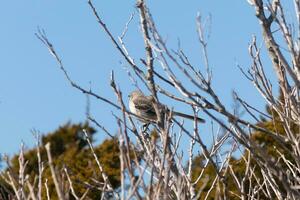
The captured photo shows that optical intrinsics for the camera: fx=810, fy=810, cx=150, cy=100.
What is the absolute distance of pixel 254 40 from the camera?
498 centimetres

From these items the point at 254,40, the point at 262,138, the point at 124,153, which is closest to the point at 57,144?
the point at 262,138

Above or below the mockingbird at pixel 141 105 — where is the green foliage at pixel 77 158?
above

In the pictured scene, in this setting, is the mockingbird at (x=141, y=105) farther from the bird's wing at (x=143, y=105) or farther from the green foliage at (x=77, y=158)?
the green foliage at (x=77, y=158)

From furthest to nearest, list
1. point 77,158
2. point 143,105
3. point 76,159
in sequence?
1. point 77,158
2. point 76,159
3. point 143,105

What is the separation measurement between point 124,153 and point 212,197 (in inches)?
386

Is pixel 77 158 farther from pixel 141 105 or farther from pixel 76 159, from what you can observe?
pixel 141 105

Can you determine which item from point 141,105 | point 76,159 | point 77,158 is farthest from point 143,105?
point 77,158

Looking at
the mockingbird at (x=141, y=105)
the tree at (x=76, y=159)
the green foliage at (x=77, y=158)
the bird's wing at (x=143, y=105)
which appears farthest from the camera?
the green foliage at (x=77, y=158)

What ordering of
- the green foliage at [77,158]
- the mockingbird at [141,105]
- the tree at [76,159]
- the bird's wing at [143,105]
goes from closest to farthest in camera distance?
1. the mockingbird at [141,105]
2. the bird's wing at [143,105]
3. the tree at [76,159]
4. the green foliage at [77,158]

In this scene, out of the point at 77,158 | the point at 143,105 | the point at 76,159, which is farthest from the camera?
the point at 77,158

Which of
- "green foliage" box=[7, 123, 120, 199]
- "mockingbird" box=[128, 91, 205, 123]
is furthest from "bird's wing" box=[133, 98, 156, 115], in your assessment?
"green foliage" box=[7, 123, 120, 199]

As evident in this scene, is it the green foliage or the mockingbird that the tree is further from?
the mockingbird

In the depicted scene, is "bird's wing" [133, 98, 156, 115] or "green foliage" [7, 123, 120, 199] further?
"green foliage" [7, 123, 120, 199]

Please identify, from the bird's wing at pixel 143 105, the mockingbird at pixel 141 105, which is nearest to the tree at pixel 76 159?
the mockingbird at pixel 141 105
